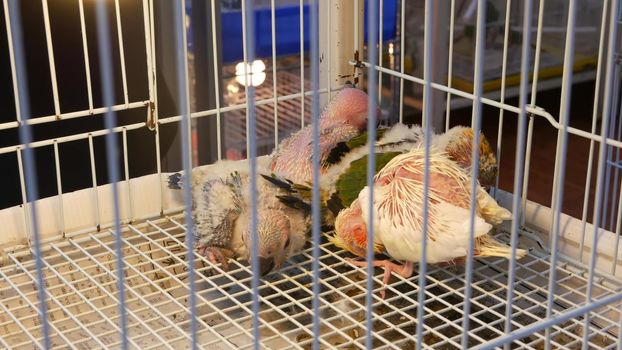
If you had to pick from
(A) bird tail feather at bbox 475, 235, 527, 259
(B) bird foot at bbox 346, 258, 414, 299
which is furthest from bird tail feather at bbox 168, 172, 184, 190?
(A) bird tail feather at bbox 475, 235, 527, 259

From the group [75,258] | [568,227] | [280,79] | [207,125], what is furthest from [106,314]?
[280,79]

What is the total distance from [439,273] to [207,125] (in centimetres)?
84

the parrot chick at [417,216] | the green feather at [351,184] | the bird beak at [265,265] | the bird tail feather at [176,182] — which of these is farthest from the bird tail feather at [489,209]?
the bird tail feather at [176,182]

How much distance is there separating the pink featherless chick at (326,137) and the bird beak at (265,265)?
133mm

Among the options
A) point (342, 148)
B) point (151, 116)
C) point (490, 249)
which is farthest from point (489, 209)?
point (151, 116)

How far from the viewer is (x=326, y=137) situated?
108cm

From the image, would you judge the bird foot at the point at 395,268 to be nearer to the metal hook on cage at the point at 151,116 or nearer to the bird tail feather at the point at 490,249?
the bird tail feather at the point at 490,249

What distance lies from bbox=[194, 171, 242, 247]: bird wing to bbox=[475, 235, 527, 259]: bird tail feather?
26 centimetres

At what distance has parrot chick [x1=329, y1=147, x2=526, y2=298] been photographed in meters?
0.87

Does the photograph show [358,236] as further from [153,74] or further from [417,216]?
[153,74]

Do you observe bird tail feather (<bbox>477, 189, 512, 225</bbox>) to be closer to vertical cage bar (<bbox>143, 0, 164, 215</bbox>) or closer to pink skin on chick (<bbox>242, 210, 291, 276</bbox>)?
pink skin on chick (<bbox>242, 210, 291, 276</bbox>)

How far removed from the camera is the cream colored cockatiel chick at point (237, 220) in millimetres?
942

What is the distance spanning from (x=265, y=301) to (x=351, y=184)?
0.17m

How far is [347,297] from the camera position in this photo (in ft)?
2.97
